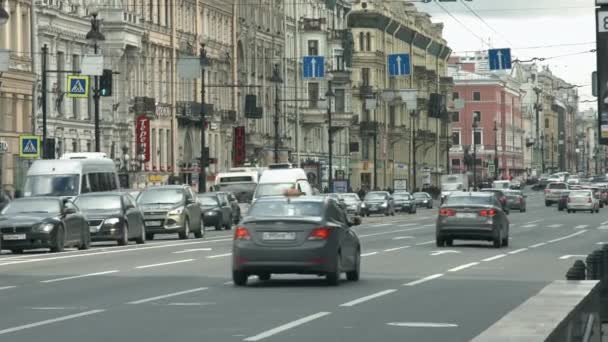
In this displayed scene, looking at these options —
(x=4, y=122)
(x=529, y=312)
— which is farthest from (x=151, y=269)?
(x=4, y=122)

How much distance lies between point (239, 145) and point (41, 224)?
214ft

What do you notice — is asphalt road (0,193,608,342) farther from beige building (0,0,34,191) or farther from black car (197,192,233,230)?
beige building (0,0,34,191)

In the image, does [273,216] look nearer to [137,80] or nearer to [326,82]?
[137,80]

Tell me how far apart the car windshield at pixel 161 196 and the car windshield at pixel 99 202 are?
5.56 meters

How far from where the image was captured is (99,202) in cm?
4878

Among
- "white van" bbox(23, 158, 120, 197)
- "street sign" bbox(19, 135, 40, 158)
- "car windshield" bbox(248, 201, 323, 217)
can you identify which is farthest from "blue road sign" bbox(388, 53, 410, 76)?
"car windshield" bbox(248, 201, 323, 217)

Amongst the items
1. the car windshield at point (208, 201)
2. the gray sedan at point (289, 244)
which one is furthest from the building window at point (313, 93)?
the gray sedan at point (289, 244)

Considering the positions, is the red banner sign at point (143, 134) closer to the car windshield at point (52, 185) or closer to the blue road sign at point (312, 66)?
the blue road sign at point (312, 66)

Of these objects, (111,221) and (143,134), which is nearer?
(111,221)

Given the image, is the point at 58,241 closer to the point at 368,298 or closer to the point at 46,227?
the point at 46,227

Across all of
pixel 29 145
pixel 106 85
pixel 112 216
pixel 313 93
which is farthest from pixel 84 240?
pixel 313 93

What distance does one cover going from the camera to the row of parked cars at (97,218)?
139 feet

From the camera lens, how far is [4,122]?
76.6 metres

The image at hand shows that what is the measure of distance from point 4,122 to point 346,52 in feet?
190
